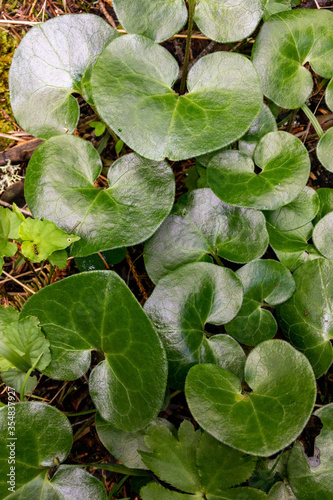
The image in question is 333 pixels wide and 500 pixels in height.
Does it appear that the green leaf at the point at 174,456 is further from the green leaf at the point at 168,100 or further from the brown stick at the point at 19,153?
the brown stick at the point at 19,153

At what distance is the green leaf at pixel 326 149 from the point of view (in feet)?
4.75

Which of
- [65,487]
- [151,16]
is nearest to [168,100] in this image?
[151,16]

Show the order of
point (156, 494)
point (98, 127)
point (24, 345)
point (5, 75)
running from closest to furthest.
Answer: point (156, 494)
point (24, 345)
point (98, 127)
point (5, 75)

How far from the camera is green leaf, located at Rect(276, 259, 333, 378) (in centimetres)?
125

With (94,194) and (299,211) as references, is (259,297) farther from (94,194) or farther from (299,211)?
(94,194)

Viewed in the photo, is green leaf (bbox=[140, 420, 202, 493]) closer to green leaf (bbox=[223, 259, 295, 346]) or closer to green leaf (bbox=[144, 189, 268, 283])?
green leaf (bbox=[223, 259, 295, 346])

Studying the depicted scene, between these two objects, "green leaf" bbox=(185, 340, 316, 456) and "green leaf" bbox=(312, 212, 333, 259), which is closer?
"green leaf" bbox=(185, 340, 316, 456)

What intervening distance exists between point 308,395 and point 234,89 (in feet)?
3.13

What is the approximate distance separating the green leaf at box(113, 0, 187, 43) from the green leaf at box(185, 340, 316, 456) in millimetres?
1091

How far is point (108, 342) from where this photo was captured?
1.14 meters

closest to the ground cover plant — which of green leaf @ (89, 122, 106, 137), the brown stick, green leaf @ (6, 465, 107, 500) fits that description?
green leaf @ (6, 465, 107, 500)

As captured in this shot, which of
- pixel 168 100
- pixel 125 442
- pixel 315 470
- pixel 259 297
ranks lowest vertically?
pixel 315 470

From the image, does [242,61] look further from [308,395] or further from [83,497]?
[83,497]

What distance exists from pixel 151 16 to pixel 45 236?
82 cm
